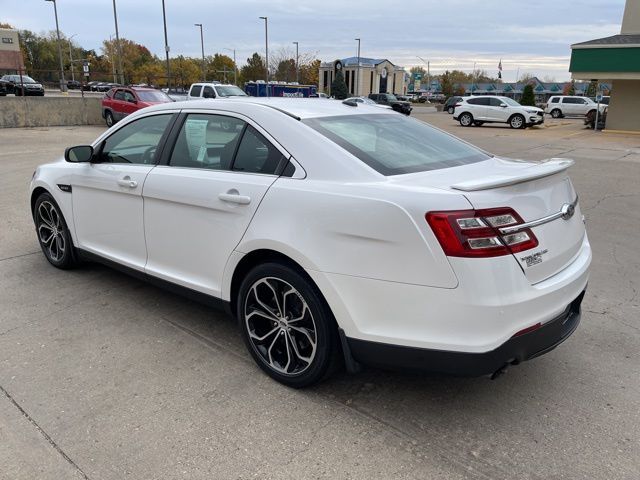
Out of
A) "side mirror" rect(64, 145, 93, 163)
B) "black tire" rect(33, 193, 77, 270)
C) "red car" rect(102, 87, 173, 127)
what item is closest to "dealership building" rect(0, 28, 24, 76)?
"red car" rect(102, 87, 173, 127)

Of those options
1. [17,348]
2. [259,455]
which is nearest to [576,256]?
[259,455]

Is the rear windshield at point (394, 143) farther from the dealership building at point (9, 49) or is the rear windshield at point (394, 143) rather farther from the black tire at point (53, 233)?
the dealership building at point (9, 49)

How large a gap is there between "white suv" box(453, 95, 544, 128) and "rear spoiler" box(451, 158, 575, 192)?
2877 centimetres

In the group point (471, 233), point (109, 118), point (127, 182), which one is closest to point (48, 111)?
point (109, 118)

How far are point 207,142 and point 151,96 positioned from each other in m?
20.4

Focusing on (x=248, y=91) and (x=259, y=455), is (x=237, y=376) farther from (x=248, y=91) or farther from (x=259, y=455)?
(x=248, y=91)

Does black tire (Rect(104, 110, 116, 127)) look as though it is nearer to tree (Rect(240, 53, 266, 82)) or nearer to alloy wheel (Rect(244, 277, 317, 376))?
alloy wheel (Rect(244, 277, 317, 376))

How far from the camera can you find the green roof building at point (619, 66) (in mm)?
24375

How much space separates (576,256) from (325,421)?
1686 millimetres

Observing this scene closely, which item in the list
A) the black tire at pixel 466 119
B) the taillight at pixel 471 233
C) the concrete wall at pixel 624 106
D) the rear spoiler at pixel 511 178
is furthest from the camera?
the black tire at pixel 466 119

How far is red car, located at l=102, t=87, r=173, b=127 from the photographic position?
21734mm

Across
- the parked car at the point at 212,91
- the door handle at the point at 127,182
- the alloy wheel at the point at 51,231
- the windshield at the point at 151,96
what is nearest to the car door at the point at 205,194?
the door handle at the point at 127,182

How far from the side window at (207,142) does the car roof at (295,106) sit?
88 mm

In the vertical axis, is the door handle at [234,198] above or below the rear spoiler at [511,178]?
below
